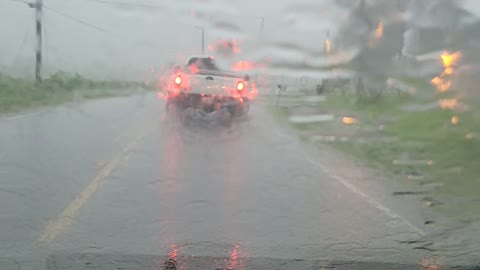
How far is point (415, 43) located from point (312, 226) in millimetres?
5124

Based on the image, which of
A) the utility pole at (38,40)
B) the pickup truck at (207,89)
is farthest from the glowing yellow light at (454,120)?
the utility pole at (38,40)

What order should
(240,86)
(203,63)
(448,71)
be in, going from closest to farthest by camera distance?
(448,71) → (203,63) → (240,86)

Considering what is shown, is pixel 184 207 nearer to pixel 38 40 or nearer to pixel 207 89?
pixel 207 89

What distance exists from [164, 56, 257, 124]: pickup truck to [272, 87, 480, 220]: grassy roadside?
2.22 meters

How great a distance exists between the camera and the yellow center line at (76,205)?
20.3 ft

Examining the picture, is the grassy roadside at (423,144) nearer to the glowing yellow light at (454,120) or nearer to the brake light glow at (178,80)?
the glowing yellow light at (454,120)

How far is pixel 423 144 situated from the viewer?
496 inches

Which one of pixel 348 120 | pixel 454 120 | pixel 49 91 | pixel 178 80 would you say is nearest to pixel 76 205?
pixel 454 120

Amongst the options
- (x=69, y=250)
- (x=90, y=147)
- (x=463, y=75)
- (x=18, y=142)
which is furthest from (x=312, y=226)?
(x=18, y=142)

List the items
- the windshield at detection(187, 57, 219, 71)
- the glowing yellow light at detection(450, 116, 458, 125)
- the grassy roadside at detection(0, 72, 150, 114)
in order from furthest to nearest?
the grassy roadside at detection(0, 72, 150, 114) < the windshield at detection(187, 57, 219, 71) < the glowing yellow light at detection(450, 116, 458, 125)

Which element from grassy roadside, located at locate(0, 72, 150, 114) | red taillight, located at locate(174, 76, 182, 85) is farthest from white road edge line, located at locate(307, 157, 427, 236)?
grassy roadside, located at locate(0, 72, 150, 114)

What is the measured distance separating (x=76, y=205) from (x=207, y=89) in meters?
8.84

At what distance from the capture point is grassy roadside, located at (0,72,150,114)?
25.0m

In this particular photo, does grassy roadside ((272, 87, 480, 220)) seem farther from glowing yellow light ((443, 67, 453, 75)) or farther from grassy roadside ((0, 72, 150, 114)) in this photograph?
grassy roadside ((0, 72, 150, 114))
